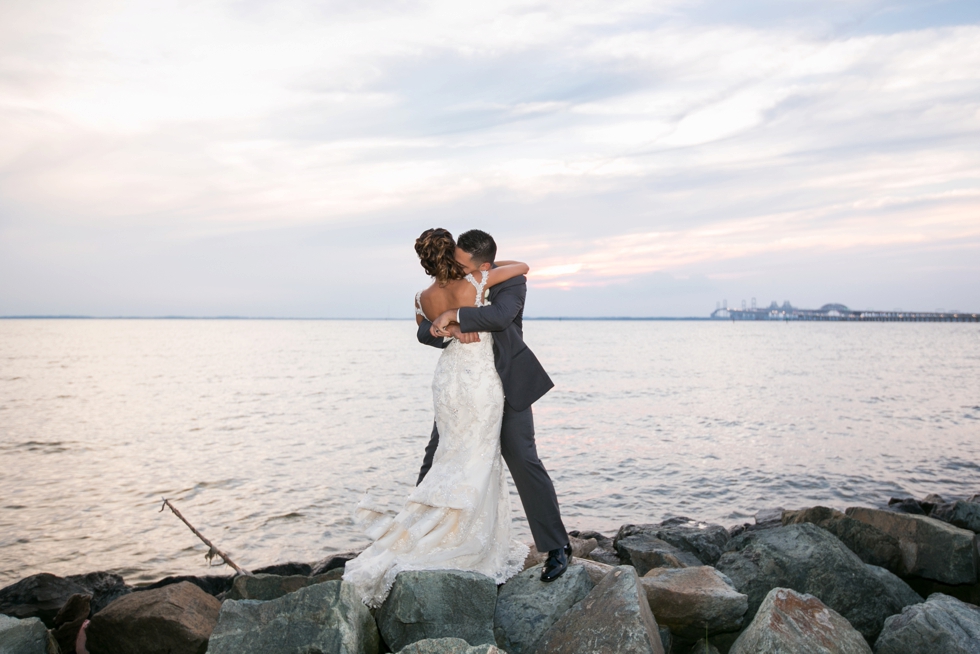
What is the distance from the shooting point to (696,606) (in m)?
4.66

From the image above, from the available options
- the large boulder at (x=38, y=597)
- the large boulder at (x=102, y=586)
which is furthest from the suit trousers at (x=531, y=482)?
the large boulder at (x=102, y=586)

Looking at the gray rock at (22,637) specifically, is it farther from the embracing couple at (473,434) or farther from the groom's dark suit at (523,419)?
the groom's dark suit at (523,419)

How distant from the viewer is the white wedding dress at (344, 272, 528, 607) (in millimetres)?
5074

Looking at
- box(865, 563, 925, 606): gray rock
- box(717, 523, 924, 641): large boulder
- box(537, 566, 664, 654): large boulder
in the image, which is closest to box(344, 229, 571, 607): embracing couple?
box(537, 566, 664, 654): large boulder

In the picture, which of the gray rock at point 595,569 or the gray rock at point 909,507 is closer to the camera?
the gray rock at point 595,569

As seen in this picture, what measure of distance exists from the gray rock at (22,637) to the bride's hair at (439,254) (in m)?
3.91

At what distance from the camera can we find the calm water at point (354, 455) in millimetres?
10961

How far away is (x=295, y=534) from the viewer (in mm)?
10742

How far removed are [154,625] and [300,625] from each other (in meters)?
1.73

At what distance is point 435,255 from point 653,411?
2095 cm

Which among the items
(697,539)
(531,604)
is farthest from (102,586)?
(697,539)

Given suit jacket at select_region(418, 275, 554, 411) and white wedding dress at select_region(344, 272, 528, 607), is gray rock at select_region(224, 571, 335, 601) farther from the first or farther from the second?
suit jacket at select_region(418, 275, 554, 411)

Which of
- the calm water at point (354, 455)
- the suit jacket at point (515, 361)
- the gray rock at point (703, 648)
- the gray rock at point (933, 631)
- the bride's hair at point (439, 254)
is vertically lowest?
the calm water at point (354, 455)

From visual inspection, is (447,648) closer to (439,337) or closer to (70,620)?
(439,337)
